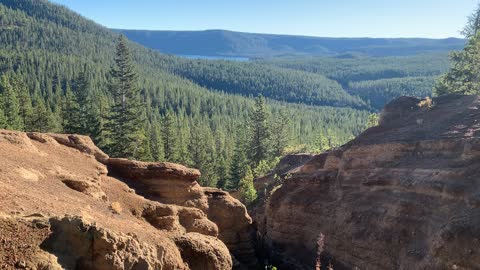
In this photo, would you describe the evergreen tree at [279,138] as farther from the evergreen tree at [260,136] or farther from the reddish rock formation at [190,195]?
the reddish rock formation at [190,195]

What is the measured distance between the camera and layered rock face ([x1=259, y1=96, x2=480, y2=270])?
2111 cm

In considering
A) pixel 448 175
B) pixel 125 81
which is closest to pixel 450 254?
pixel 448 175

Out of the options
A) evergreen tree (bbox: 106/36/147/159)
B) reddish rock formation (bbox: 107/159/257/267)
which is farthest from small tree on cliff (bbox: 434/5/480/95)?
evergreen tree (bbox: 106/36/147/159)

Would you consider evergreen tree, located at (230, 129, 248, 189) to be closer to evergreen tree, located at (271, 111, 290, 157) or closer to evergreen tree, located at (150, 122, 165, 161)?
evergreen tree, located at (271, 111, 290, 157)

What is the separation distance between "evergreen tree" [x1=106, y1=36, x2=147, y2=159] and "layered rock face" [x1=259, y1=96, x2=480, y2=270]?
26.0 meters

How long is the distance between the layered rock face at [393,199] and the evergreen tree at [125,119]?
25969 millimetres

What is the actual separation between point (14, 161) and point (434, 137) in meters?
Answer: 22.2

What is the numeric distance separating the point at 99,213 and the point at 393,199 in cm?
1614

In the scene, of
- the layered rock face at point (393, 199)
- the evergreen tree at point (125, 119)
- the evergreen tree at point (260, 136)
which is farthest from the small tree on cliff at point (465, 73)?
the evergreen tree at point (125, 119)

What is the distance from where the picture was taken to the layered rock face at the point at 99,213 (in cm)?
1262

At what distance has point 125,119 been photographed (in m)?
57.9

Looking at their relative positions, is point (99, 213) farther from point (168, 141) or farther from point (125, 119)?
point (168, 141)

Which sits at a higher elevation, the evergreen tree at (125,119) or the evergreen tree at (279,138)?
the evergreen tree at (125,119)

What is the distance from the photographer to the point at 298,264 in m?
29.7
